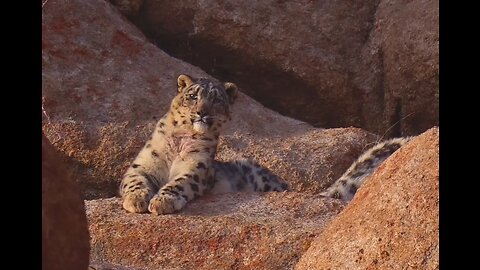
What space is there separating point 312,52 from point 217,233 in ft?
18.6

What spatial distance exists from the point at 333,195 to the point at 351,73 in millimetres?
3495

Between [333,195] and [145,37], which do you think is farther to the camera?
[145,37]

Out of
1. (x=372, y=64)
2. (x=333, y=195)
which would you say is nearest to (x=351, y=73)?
(x=372, y=64)

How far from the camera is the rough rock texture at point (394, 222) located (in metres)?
5.11

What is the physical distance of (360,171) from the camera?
10.2m

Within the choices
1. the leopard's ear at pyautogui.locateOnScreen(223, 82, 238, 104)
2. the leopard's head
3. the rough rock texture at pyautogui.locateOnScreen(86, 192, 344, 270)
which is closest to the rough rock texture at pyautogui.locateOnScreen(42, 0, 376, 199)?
the leopard's ear at pyautogui.locateOnScreen(223, 82, 238, 104)

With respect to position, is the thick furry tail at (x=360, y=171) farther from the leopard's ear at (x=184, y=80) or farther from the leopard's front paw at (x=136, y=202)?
the leopard's front paw at (x=136, y=202)

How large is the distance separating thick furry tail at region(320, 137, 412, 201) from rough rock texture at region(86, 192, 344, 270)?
1134 millimetres

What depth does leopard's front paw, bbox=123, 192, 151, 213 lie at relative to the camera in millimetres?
8797

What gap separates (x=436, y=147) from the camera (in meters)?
5.45

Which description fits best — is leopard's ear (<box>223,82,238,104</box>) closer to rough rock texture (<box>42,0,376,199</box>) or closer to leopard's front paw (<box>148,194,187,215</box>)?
rough rock texture (<box>42,0,376,199</box>)

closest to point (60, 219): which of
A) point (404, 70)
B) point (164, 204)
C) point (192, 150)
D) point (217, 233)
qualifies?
point (217, 233)
